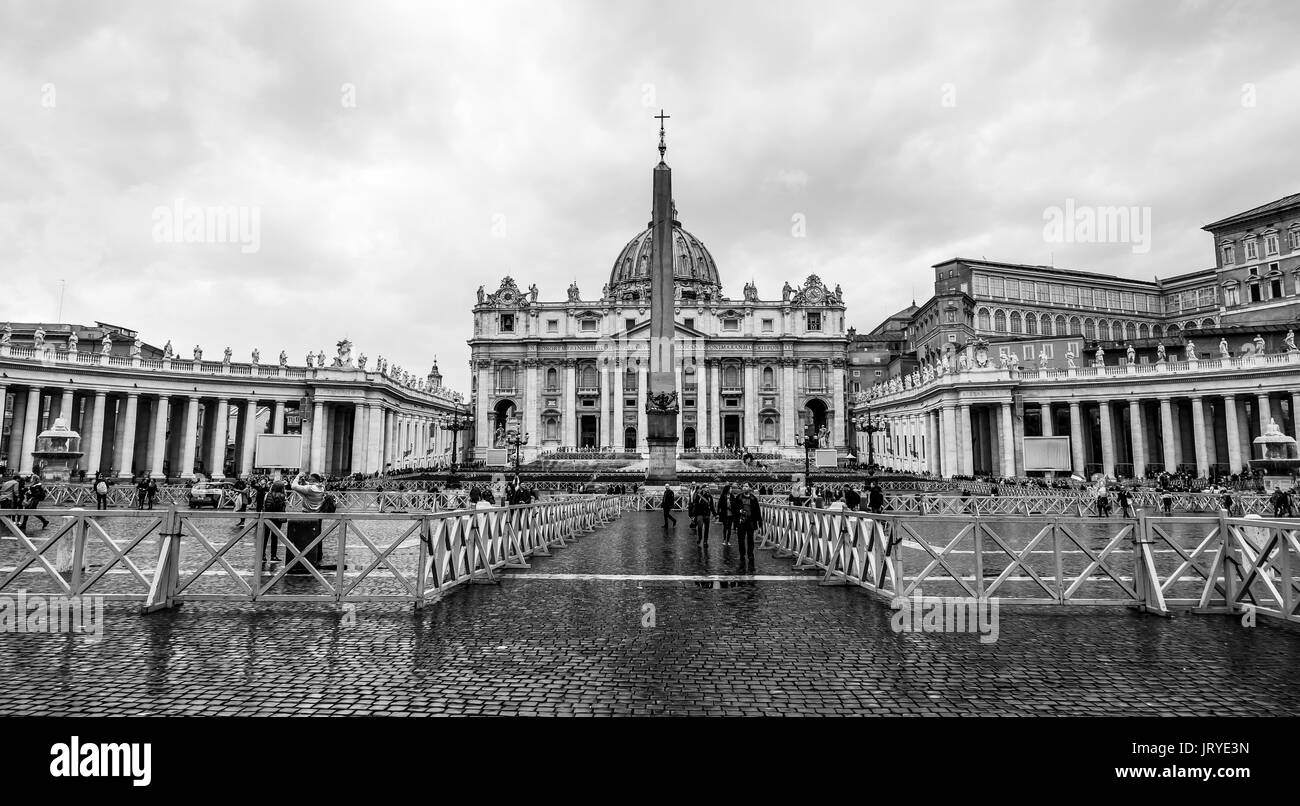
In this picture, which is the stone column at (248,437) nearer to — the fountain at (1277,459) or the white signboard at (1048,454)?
the white signboard at (1048,454)

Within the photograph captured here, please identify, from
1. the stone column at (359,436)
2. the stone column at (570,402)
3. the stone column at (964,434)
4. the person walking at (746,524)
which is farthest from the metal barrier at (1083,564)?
the stone column at (570,402)

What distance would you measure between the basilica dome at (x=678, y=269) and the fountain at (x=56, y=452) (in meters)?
60.4

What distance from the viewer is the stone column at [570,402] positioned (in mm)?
77562

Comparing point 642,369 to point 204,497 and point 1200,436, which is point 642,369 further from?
point 204,497

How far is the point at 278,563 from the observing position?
1236 cm

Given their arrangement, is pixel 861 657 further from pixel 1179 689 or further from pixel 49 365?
pixel 49 365

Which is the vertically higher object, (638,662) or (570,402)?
(570,402)

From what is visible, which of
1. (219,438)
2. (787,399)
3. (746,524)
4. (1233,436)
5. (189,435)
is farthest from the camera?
(787,399)

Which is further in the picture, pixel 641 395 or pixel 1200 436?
pixel 641 395

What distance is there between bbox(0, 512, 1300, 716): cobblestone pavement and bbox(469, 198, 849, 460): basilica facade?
68.6 m

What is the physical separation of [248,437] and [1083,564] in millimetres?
55409

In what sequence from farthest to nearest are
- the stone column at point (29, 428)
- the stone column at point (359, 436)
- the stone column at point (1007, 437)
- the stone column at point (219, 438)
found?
the stone column at point (359, 436), the stone column at point (219, 438), the stone column at point (1007, 437), the stone column at point (29, 428)

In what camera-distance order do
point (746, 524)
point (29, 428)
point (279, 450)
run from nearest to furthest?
point (746, 524) → point (279, 450) → point (29, 428)

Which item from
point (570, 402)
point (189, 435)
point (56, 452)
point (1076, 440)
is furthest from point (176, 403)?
point (1076, 440)
